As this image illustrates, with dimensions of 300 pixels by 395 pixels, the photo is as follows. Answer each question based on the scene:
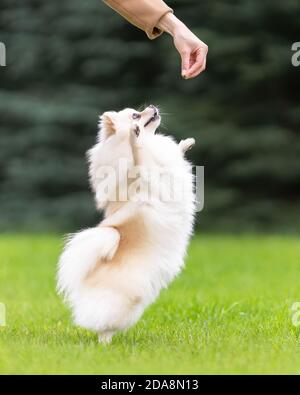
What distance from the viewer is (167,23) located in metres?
5.06

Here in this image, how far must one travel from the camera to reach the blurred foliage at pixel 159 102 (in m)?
15.7

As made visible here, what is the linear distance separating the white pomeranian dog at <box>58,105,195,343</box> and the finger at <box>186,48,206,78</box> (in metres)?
0.39

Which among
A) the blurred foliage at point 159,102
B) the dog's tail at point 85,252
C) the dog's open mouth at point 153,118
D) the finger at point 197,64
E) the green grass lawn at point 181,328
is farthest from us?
the blurred foliage at point 159,102

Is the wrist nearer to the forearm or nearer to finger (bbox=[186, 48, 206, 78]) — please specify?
the forearm

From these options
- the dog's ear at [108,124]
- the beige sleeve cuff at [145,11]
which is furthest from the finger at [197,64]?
the dog's ear at [108,124]

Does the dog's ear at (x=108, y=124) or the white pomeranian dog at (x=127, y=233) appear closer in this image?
the white pomeranian dog at (x=127, y=233)

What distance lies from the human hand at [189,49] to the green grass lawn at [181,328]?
1606 mm

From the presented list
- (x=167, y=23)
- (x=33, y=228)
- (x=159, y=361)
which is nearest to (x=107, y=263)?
(x=159, y=361)

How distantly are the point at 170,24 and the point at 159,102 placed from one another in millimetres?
10897

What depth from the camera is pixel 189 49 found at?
4.99 meters

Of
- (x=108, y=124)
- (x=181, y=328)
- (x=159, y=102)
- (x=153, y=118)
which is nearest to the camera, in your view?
(x=108, y=124)

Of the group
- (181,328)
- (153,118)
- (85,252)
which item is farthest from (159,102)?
(85,252)

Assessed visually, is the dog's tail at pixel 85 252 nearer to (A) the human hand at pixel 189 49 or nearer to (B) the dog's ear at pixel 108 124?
(B) the dog's ear at pixel 108 124

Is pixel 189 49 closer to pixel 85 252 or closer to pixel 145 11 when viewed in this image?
pixel 145 11
